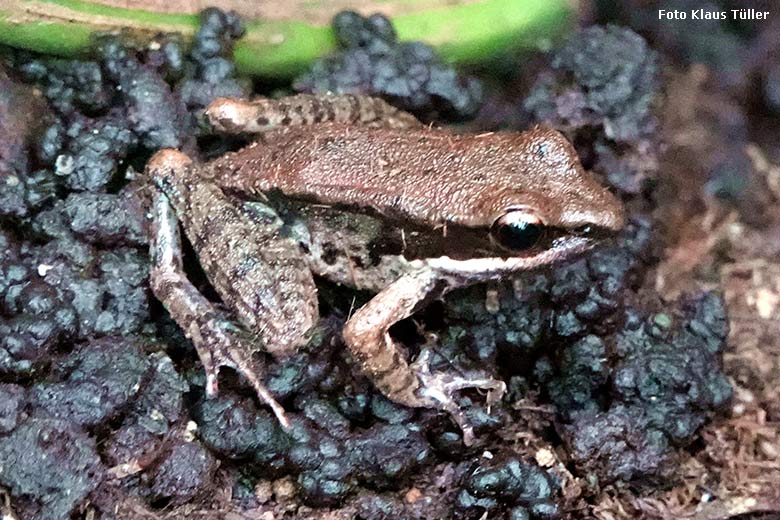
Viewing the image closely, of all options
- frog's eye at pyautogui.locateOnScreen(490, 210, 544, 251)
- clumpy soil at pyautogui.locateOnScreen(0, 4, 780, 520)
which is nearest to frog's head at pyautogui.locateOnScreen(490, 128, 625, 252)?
frog's eye at pyautogui.locateOnScreen(490, 210, 544, 251)

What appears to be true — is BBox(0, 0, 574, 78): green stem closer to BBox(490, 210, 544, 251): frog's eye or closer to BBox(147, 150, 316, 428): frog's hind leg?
BBox(147, 150, 316, 428): frog's hind leg

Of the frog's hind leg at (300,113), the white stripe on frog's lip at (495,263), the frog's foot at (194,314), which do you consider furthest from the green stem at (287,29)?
the white stripe on frog's lip at (495,263)

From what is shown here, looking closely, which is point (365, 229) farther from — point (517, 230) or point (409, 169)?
point (517, 230)

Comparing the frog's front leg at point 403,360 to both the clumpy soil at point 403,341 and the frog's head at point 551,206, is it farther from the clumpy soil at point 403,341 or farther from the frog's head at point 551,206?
the frog's head at point 551,206

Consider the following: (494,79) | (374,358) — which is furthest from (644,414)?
(494,79)

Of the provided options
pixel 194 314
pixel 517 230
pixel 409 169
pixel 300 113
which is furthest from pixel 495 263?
pixel 194 314

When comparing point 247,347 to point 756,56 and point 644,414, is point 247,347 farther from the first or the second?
point 756,56
